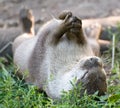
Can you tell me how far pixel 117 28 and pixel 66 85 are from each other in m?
1.80

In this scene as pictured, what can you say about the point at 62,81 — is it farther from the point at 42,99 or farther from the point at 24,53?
the point at 24,53

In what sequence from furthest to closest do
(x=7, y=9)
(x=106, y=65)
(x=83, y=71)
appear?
(x=7, y=9) → (x=106, y=65) → (x=83, y=71)

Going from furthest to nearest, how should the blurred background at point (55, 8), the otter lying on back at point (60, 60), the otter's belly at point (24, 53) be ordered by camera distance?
the blurred background at point (55, 8), the otter's belly at point (24, 53), the otter lying on back at point (60, 60)

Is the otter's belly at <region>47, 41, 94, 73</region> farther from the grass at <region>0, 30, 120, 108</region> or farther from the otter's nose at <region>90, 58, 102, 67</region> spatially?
the otter's nose at <region>90, 58, 102, 67</region>

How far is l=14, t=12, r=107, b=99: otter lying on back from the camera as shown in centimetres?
397

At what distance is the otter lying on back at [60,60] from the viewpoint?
13.0 feet

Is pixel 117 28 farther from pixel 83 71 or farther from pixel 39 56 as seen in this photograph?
pixel 83 71

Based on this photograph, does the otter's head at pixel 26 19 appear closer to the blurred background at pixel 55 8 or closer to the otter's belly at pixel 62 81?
the blurred background at pixel 55 8

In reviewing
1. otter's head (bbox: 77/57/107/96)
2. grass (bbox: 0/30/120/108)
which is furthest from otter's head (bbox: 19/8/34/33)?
otter's head (bbox: 77/57/107/96)

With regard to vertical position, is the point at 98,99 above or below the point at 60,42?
below

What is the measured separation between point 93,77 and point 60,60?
53 cm

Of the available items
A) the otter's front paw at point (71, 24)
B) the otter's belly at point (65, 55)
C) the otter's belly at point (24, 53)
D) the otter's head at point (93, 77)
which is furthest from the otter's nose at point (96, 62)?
the otter's belly at point (24, 53)

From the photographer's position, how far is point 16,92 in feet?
13.6

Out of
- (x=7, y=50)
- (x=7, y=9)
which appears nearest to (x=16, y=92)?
(x=7, y=50)
